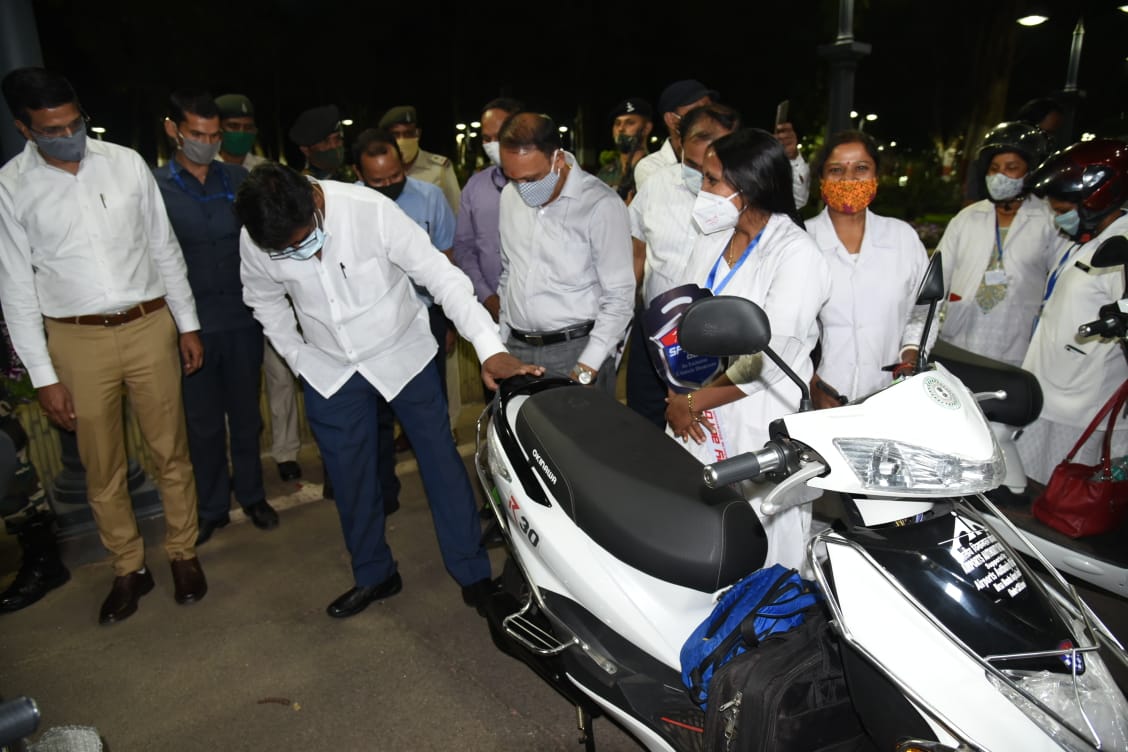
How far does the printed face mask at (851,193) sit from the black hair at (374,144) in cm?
251

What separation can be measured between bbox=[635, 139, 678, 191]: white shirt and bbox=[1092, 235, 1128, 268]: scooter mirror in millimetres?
2222

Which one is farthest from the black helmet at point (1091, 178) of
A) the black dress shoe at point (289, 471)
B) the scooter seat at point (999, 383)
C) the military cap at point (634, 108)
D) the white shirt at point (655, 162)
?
the black dress shoe at point (289, 471)

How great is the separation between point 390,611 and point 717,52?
25839mm

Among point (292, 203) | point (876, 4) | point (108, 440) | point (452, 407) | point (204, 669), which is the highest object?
point (876, 4)

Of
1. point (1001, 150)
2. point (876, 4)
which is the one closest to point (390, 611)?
point (1001, 150)

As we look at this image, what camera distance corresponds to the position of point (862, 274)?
3.04m

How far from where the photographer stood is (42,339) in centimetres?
316

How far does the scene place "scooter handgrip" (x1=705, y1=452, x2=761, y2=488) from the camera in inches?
62.7

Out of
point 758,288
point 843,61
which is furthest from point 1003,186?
point 843,61

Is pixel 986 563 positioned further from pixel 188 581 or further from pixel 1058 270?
pixel 188 581

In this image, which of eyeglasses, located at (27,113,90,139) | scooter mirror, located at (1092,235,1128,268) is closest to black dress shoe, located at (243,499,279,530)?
eyeglasses, located at (27,113,90,139)

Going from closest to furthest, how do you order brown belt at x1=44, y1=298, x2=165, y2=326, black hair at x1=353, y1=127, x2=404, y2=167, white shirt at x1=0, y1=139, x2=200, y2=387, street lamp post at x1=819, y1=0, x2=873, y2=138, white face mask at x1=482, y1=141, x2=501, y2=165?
1. white shirt at x1=0, y1=139, x2=200, y2=387
2. brown belt at x1=44, y1=298, x2=165, y2=326
3. white face mask at x1=482, y1=141, x2=501, y2=165
4. black hair at x1=353, y1=127, x2=404, y2=167
5. street lamp post at x1=819, y1=0, x2=873, y2=138

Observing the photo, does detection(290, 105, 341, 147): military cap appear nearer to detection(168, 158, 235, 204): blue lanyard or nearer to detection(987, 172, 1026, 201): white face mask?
detection(168, 158, 235, 204): blue lanyard

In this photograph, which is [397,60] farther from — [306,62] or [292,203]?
[292,203]
